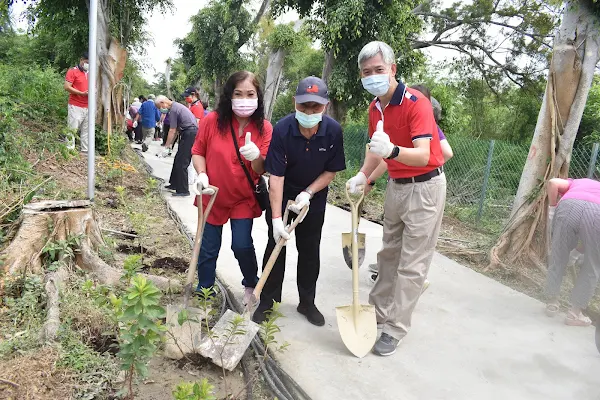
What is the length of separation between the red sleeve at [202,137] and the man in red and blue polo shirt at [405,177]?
3.35ft

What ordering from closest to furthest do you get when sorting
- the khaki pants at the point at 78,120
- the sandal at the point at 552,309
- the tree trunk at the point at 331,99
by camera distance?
the sandal at the point at 552,309
the khaki pants at the point at 78,120
the tree trunk at the point at 331,99

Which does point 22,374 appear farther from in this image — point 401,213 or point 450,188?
point 450,188

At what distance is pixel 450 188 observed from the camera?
8.77 meters

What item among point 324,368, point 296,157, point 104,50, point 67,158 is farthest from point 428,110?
point 104,50

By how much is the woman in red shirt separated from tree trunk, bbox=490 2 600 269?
316 centimetres

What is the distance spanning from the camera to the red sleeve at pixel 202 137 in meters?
2.97

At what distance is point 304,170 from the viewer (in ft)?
9.66

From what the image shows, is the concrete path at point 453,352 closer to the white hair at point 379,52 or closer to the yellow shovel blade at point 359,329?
the yellow shovel blade at point 359,329

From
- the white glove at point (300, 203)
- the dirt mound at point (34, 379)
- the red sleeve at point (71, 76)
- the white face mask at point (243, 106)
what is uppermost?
the red sleeve at point (71, 76)

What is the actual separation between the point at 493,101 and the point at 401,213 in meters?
13.9

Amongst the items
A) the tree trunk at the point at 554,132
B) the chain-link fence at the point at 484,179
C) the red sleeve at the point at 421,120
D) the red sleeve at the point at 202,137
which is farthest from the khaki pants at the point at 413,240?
the chain-link fence at the point at 484,179

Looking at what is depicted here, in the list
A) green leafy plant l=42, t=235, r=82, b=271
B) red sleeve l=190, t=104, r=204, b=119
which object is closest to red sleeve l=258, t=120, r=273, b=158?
green leafy plant l=42, t=235, r=82, b=271

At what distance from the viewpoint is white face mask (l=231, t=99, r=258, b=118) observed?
285 cm

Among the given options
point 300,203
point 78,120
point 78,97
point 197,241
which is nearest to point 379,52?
point 300,203
